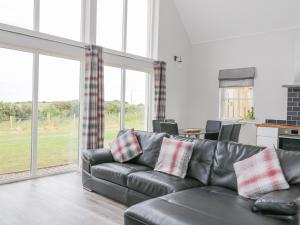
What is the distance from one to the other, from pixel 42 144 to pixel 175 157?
2469 mm

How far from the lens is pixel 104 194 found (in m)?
3.43

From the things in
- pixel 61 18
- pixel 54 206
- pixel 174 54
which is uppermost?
pixel 61 18

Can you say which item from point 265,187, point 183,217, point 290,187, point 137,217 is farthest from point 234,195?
point 137,217

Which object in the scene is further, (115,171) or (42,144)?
(42,144)

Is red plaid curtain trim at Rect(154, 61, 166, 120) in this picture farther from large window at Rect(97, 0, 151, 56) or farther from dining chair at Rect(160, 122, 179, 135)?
dining chair at Rect(160, 122, 179, 135)

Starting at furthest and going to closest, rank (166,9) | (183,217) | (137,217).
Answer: (166,9) < (137,217) < (183,217)

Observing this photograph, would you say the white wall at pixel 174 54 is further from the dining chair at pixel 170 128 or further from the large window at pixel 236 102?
the dining chair at pixel 170 128

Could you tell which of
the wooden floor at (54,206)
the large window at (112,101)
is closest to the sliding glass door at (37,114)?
the wooden floor at (54,206)

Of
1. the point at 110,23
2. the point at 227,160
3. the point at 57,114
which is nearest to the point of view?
the point at 227,160

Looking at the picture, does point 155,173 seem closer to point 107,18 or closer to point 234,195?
point 234,195

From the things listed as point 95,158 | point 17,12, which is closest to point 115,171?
point 95,158

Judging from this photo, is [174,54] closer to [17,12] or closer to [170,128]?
[170,128]

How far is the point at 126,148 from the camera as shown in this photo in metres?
3.78

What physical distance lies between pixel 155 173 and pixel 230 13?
465 centimetres
